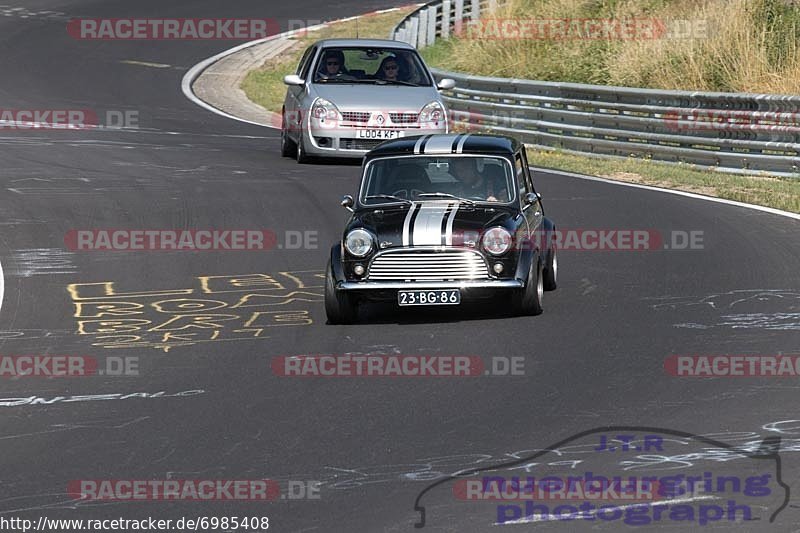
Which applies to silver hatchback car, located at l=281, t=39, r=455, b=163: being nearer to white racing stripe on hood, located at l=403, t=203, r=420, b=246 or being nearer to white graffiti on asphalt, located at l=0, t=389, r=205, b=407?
white racing stripe on hood, located at l=403, t=203, r=420, b=246

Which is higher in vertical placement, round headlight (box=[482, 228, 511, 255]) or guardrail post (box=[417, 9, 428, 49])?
guardrail post (box=[417, 9, 428, 49])

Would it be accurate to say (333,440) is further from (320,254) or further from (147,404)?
(320,254)

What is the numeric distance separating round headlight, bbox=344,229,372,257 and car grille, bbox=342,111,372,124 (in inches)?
391

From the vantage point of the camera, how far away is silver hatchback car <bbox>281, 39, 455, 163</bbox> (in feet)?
72.3

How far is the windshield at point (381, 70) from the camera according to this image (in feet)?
75.4

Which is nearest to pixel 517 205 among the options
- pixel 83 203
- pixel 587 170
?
pixel 83 203

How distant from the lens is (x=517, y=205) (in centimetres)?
1279

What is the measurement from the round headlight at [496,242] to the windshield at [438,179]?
0.75 m

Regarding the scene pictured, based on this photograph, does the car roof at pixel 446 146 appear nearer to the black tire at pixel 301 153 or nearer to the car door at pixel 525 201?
the car door at pixel 525 201

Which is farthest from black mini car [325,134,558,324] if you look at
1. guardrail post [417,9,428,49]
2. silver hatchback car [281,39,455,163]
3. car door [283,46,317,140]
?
guardrail post [417,9,428,49]

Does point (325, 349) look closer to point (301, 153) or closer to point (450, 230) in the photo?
point (450, 230)

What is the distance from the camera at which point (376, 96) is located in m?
22.3

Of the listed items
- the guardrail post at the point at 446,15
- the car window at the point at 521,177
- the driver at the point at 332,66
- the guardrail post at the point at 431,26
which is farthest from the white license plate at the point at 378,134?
the guardrail post at the point at 446,15

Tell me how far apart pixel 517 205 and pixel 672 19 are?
1782cm
